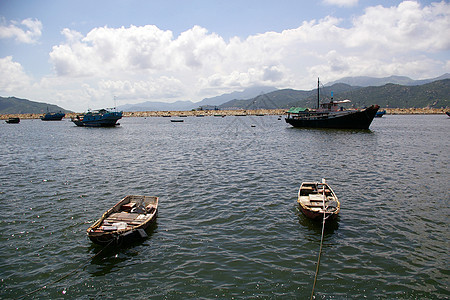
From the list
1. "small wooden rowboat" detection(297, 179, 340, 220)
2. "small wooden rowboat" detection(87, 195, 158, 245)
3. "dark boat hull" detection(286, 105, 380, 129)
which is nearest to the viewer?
"small wooden rowboat" detection(87, 195, 158, 245)

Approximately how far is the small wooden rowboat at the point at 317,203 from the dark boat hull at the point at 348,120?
200ft

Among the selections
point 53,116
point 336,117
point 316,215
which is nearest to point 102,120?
point 336,117

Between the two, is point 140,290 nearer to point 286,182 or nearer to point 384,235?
point 384,235

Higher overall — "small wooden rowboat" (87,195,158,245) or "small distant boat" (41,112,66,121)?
"small distant boat" (41,112,66,121)

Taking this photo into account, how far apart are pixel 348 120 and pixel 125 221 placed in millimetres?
72063

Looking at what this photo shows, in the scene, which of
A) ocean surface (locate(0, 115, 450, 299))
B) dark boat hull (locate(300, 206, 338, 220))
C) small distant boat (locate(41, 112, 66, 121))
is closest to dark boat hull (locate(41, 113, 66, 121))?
small distant boat (locate(41, 112, 66, 121))

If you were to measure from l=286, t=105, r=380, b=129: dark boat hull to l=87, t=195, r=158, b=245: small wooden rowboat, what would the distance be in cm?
6860

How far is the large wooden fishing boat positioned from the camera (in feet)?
231

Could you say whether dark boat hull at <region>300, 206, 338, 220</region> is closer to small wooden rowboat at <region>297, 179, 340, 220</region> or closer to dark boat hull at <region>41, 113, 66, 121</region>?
small wooden rowboat at <region>297, 179, 340, 220</region>

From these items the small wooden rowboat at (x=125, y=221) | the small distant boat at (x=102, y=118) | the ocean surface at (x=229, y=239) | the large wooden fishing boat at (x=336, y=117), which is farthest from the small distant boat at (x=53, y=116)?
the small wooden rowboat at (x=125, y=221)

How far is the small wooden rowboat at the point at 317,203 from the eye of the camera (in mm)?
13703

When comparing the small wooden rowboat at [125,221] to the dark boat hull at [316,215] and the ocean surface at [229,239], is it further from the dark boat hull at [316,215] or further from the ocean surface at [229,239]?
the dark boat hull at [316,215]

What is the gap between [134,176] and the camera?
24.7 metres

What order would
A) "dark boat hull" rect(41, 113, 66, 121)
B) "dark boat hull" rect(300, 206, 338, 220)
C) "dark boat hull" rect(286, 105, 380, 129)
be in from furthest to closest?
"dark boat hull" rect(41, 113, 66, 121) → "dark boat hull" rect(286, 105, 380, 129) → "dark boat hull" rect(300, 206, 338, 220)
